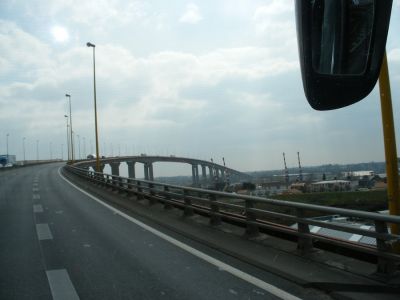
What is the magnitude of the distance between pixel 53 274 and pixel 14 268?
0.92 metres

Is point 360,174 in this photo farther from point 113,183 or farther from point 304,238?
point 113,183

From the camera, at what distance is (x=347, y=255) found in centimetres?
754

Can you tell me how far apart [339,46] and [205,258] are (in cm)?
640

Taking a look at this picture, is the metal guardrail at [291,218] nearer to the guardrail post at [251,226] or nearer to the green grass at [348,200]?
the guardrail post at [251,226]

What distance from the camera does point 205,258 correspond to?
8.40m

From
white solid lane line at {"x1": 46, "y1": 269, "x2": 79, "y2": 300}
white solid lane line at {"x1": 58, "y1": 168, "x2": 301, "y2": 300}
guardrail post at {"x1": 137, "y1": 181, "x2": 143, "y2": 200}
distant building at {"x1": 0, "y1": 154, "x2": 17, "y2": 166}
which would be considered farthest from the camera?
distant building at {"x1": 0, "y1": 154, "x2": 17, "y2": 166}

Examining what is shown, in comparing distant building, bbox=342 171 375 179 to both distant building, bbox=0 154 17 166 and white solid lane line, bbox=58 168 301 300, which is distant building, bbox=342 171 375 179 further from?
distant building, bbox=0 154 17 166

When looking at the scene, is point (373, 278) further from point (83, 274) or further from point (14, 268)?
point (14, 268)

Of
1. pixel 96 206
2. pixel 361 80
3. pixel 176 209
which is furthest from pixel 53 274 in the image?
pixel 96 206

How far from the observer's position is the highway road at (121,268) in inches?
247

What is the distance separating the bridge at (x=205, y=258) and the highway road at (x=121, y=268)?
1 centimetres

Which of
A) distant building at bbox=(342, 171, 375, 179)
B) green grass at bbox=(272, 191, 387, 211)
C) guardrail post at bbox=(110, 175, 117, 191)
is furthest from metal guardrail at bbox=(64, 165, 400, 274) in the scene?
guardrail post at bbox=(110, 175, 117, 191)

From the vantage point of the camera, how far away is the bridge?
20.0 ft

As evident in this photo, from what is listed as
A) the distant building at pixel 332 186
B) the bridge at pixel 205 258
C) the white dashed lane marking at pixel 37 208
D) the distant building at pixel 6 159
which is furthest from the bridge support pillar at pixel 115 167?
the distant building at pixel 332 186
